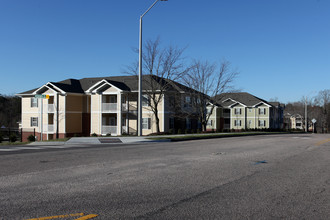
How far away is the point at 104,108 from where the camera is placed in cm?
3991

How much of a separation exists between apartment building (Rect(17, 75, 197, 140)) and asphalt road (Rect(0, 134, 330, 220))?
27598 mm

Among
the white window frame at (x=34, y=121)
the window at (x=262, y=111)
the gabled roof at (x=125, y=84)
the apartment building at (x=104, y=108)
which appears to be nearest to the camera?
the gabled roof at (x=125, y=84)

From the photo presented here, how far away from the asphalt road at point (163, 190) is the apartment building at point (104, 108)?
2760 cm

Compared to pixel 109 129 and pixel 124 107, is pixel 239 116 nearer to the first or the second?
pixel 124 107

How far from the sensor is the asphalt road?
5289mm

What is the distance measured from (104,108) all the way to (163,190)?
33892mm

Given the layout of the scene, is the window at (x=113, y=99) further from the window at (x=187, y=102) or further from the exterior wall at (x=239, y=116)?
the exterior wall at (x=239, y=116)

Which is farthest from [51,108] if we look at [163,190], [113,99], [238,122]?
[238,122]

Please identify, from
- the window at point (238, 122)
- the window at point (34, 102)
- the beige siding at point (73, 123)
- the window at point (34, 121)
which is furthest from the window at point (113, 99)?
the window at point (238, 122)

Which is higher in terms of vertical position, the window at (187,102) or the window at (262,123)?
the window at (187,102)

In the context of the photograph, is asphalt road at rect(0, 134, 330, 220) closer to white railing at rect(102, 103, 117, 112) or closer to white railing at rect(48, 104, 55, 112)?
white railing at rect(102, 103, 117, 112)

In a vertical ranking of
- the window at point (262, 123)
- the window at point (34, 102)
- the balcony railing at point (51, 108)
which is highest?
the window at point (34, 102)

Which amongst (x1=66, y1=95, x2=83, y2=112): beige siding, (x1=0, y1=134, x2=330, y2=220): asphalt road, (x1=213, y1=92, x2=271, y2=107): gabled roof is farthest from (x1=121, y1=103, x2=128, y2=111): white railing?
(x1=213, y1=92, x2=271, y2=107): gabled roof

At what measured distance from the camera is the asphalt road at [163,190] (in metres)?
5.29
